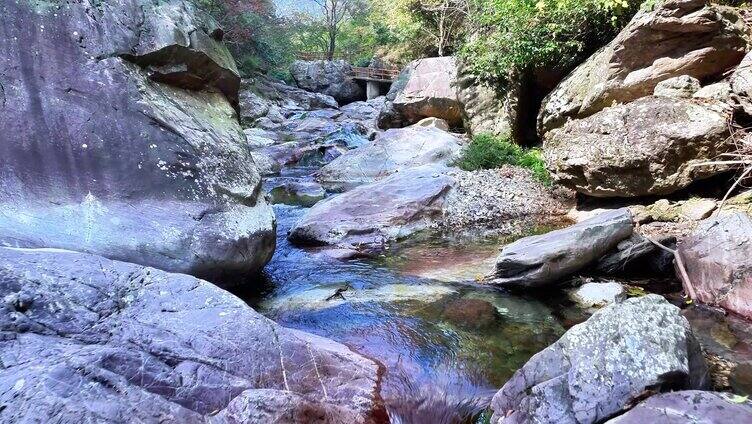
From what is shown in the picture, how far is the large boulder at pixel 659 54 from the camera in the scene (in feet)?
22.8

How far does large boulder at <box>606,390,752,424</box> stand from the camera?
237 cm

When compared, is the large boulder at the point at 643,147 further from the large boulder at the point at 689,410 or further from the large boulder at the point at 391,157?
the large boulder at the point at 689,410

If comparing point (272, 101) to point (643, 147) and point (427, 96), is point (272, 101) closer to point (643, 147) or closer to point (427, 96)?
point (427, 96)

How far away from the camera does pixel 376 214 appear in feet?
25.6

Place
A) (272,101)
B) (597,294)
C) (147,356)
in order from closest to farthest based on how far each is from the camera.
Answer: (147,356) → (597,294) → (272,101)

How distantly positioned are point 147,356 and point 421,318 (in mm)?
2643

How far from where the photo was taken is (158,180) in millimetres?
4598

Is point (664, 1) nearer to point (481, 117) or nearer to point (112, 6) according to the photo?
point (481, 117)

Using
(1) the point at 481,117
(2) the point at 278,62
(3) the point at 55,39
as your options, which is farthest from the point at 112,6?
(2) the point at 278,62

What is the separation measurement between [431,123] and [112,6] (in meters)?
11.2

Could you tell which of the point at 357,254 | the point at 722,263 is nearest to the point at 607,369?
Result: the point at 722,263

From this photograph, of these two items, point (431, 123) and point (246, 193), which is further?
point (431, 123)

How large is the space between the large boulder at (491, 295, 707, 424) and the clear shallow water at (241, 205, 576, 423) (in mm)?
525

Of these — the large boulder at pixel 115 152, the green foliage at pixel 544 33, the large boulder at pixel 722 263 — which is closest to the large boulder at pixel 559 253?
the large boulder at pixel 722 263
